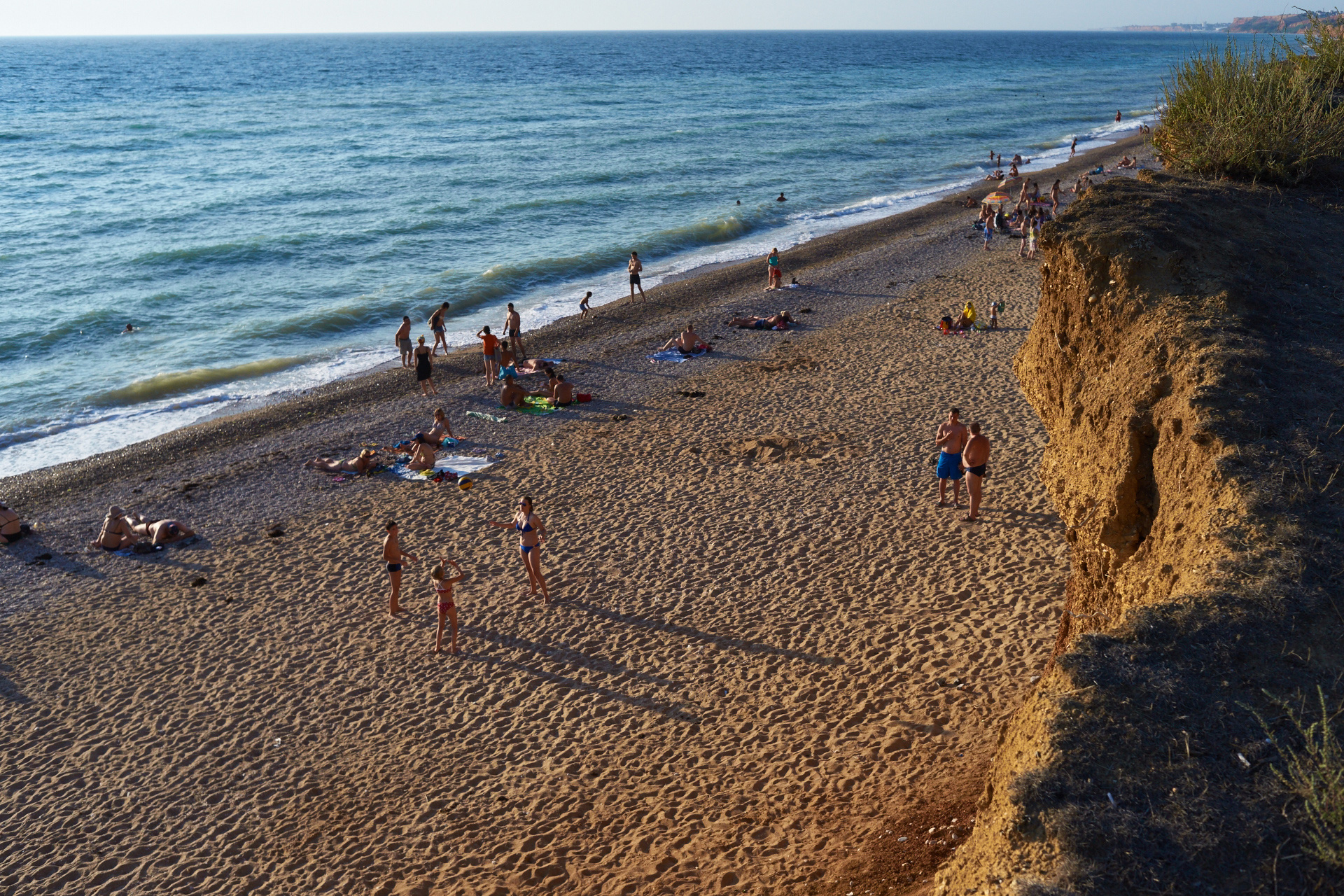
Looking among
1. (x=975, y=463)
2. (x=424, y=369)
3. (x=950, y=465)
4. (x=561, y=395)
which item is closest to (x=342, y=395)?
(x=424, y=369)

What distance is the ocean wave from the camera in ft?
66.4

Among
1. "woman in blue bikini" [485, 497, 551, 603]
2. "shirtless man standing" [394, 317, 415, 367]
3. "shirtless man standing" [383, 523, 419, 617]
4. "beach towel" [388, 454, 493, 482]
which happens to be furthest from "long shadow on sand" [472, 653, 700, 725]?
"shirtless man standing" [394, 317, 415, 367]

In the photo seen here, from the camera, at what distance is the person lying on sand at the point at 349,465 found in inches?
602

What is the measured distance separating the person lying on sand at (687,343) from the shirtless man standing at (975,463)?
9.53 meters

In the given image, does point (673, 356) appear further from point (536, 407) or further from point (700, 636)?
point (700, 636)

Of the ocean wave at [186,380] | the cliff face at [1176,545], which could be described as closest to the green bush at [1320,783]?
the cliff face at [1176,545]

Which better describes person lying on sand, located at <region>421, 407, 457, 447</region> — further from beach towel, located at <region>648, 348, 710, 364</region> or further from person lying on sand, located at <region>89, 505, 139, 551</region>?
beach towel, located at <region>648, 348, 710, 364</region>

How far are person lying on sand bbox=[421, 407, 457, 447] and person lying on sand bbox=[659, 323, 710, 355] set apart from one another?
242 inches

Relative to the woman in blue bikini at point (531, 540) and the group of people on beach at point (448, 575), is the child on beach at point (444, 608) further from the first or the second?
the woman in blue bikini at point (531, 540)

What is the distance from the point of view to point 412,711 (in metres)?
9.16

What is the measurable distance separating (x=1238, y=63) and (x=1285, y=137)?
59.0 inches

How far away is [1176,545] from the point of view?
5.80 meters

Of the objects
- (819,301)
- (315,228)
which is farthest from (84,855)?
(315,228)

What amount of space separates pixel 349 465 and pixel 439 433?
5.36 feet
